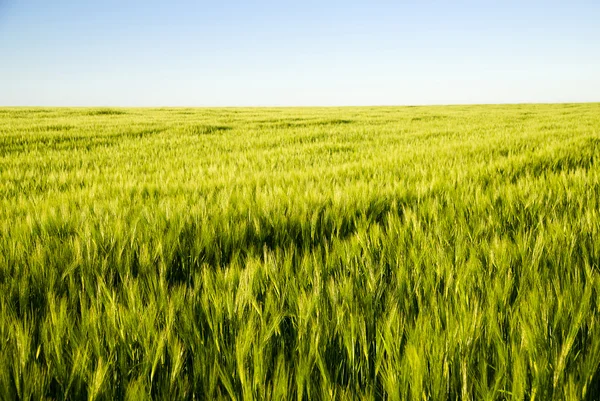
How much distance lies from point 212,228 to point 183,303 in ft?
2.22

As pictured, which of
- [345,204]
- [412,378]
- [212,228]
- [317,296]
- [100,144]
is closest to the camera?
[412,378]

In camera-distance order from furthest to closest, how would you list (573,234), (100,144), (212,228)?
(100,144), (212,228), (573,234)

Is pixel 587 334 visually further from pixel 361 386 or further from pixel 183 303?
pixel 183 303

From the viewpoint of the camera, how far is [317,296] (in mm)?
814

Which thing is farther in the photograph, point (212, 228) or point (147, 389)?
point (212, 228)

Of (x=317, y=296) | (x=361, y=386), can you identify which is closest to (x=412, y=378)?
(x=361, y=386)

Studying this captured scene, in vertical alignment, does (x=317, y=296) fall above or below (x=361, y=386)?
above

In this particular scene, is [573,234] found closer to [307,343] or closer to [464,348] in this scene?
[464,348]

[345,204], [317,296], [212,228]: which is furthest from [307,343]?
[345,204]

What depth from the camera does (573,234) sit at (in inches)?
49.7

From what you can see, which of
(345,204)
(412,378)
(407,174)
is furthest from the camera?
(407,174)

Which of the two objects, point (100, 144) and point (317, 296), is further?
point (100, 144)

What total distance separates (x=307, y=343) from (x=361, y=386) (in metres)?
0.12

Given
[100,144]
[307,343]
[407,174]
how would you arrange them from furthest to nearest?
1. [100,144]
2. [407,174]
3. [307,343]
